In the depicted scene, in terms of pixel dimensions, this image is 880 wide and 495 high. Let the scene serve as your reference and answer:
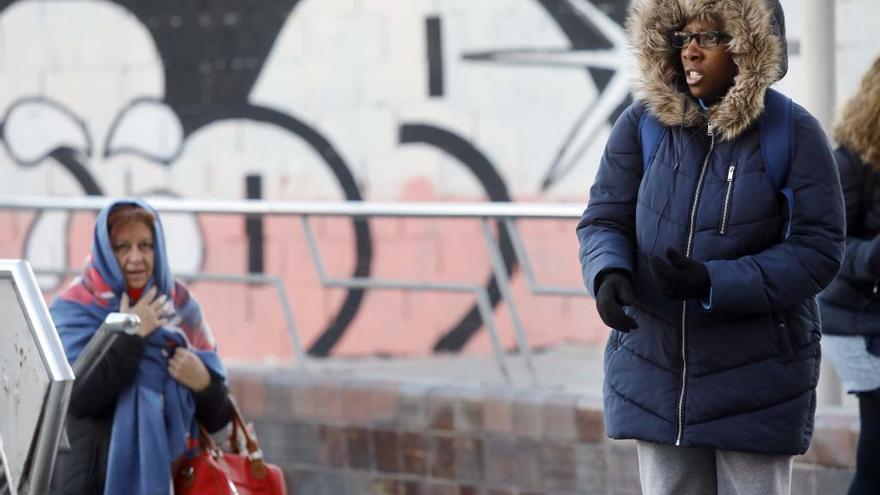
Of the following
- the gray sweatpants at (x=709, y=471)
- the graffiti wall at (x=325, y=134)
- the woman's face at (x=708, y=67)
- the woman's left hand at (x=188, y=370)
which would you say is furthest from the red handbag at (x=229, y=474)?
the graffiti wall at (x=325, y=134)

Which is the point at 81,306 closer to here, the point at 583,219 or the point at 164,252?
the point at 164,252

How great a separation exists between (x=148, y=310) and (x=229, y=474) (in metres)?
0.48

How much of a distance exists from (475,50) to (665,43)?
479cm

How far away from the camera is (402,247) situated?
909 cm

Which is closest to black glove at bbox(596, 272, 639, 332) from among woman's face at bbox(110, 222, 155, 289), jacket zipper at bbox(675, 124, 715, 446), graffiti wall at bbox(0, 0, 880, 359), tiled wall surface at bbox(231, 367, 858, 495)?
jacket zipper at bbox(675, 124, 715, 446)

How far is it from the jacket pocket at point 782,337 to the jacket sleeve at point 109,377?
1785 millimetres

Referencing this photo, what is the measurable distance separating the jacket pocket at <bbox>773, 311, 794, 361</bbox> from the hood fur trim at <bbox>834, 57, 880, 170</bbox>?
A: 1.20 m

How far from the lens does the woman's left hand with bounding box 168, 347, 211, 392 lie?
5168mm

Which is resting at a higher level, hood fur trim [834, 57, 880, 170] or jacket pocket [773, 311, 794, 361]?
hood fur trim [834, 57, 880, 170]

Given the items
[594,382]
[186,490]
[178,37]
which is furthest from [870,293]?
[178,37]

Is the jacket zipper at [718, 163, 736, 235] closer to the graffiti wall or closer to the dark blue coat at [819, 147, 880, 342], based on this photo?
the dark blue coat at [819, 147, 880, 342]

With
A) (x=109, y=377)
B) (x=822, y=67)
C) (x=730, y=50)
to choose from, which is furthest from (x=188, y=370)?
(x=822, y=67)

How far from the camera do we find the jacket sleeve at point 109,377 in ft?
16.4

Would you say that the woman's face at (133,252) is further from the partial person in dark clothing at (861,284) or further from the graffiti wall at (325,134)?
the graffiti wall at (325,134)
